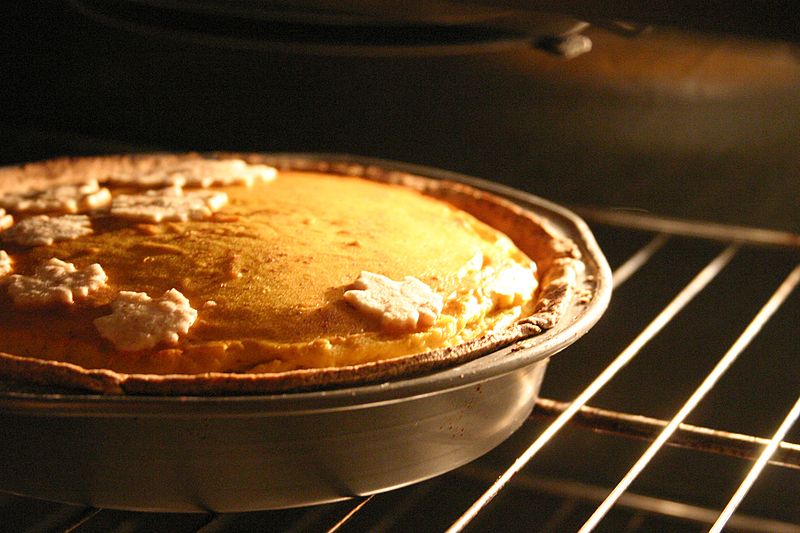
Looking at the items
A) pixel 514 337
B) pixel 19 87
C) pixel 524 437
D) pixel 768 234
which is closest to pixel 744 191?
pixel 768 234

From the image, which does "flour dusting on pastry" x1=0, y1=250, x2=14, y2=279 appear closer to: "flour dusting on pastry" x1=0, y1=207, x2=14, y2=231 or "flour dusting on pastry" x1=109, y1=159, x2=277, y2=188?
"flour dusting on pastry" x1=0, y1=207, x2=14, y2=231

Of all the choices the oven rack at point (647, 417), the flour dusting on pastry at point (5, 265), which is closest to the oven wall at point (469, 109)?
the oven rack at point (647, 417)

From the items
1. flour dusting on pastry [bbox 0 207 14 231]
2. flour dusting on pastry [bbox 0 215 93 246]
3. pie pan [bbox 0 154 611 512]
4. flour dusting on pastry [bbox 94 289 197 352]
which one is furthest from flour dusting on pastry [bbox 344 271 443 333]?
flour dusting on pastry [bbox 0 207 14 231]

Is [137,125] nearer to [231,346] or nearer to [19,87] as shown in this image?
Answer: [19,87]

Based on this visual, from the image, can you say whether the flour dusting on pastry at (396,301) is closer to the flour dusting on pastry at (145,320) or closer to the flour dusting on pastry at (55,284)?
the flour dusting on pastry at (145,320)

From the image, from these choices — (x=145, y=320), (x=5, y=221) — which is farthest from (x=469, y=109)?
(x=145, y=320)
